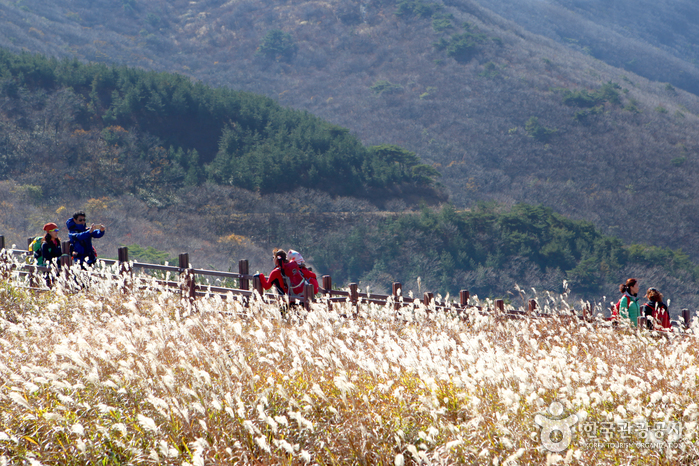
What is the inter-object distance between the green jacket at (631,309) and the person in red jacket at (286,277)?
12.1 feet

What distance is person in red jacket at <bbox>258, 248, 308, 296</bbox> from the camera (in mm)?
7051

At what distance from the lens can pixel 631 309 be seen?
6094 millimetres

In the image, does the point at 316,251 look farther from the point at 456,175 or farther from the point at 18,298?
the point at 18,298

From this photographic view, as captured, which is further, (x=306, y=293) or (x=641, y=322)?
(x=306, y=293)

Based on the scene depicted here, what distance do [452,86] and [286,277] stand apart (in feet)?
140

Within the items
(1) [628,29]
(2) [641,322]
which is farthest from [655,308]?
(1) [628,29]

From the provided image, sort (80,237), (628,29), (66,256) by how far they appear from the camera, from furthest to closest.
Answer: (628,29)
(66,256)
(80,237)

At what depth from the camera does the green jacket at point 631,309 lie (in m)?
6.05

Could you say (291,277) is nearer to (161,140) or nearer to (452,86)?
(161,140)

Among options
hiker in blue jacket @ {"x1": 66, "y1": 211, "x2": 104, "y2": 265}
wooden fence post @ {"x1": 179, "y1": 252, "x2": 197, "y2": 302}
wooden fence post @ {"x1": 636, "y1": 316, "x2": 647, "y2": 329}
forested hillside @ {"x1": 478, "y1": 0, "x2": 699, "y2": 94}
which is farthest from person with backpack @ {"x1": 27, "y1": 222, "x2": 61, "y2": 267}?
forested hillside @ {"x1": 478, "y1": 0, "x2": 699, "y2": 94}

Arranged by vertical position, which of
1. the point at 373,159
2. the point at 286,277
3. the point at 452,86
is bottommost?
the point at 286,277

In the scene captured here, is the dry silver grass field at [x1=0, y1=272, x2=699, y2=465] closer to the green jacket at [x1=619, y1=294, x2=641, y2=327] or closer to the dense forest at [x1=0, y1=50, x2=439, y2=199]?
the green jacket at [x1=619, y1=294, x2=641, y2=327]

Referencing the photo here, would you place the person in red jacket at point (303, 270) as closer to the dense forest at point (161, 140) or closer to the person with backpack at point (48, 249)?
the person with backpack at point (48, 249)

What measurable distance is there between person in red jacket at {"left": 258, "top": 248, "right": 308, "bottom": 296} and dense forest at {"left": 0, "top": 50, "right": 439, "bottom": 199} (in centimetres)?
2230
